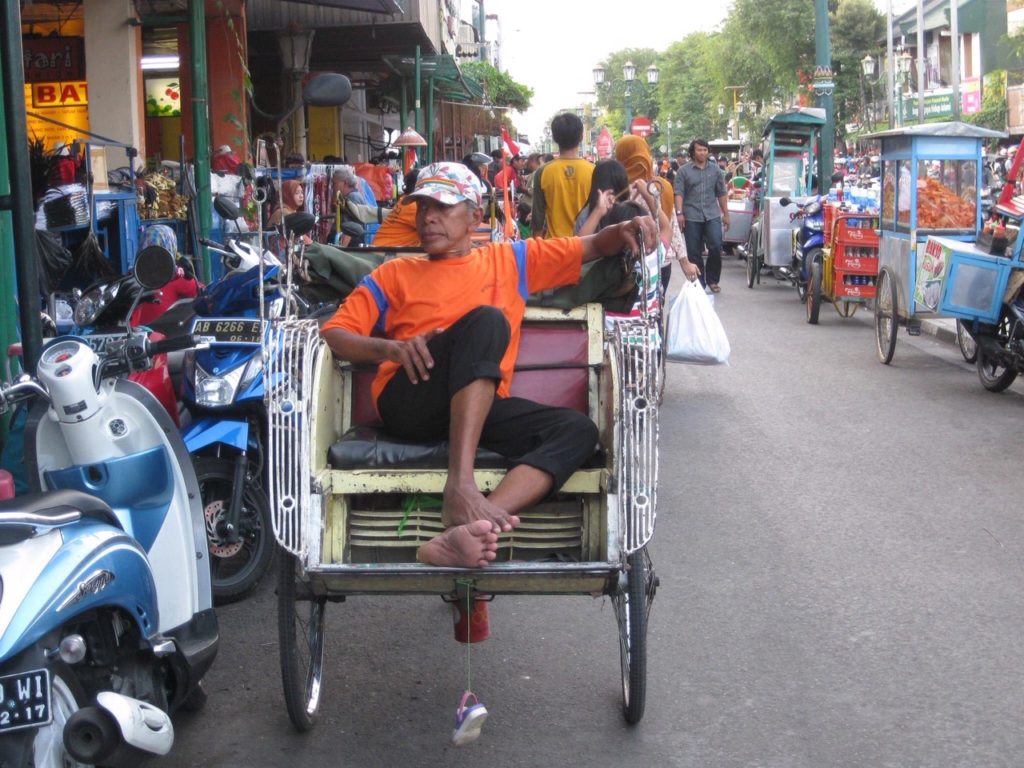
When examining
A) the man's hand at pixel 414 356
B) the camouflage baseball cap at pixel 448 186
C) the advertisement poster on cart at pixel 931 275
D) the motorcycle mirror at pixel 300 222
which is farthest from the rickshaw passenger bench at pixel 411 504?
the advertisement poster on cart at pixel 931 275

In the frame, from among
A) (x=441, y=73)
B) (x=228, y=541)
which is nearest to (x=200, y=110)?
(x=228, y=541)

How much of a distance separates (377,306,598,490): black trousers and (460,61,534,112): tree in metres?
29.8

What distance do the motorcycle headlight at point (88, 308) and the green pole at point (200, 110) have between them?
4671 mm

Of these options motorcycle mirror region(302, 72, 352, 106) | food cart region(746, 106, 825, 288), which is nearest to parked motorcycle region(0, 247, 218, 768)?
motorcycle mirror region(302, 72, 352, 106)

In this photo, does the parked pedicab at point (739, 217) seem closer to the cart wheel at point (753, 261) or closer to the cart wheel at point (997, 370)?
the cart wheel at point (753, 261)

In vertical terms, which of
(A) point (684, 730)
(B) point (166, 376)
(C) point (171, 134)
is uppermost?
(C) point (171, 134)

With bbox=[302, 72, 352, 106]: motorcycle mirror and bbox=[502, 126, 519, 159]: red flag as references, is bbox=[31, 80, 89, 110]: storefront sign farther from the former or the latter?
bbox=[502, 126, 519, 159]: red flag

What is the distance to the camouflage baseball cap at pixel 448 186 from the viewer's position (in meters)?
4.30

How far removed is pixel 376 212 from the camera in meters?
12.5

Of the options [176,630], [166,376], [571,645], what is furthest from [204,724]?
[166,376]

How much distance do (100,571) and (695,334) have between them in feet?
18.9

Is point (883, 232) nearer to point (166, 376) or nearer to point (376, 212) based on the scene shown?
point (376, 212)

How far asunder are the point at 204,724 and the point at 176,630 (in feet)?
1.31

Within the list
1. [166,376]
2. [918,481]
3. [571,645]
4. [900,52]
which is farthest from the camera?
[900,52]
